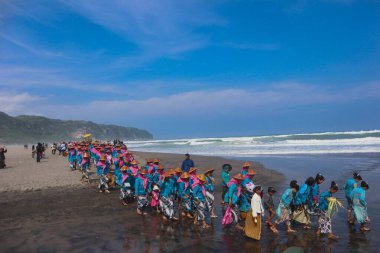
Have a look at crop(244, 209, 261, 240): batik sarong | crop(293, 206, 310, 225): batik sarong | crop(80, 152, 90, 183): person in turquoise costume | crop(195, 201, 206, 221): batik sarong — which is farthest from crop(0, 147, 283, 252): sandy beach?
crop(293, 206, 310, 225): batik sarong

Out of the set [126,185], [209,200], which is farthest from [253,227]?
[126,185]

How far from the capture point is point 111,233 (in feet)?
34.8

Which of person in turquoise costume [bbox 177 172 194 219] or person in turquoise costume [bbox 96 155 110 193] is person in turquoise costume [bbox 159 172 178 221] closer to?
person in turquoise costume [bbox 177 172 194 219]

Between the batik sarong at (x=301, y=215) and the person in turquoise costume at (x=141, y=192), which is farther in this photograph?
the person in turquoise costume at (x=141, y=192)

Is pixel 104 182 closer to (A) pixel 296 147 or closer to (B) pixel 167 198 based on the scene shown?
(B) pixel 167 198

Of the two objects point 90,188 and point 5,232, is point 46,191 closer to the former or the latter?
point 90,188

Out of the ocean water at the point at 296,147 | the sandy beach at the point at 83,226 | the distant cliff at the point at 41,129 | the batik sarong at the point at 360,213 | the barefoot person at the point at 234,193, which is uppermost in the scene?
the distant cliff at the point at 41,129

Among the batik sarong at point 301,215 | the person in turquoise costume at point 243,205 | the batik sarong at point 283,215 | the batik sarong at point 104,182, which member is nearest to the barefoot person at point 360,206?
the batik sarong at point 301,215

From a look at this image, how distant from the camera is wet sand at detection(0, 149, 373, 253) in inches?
361

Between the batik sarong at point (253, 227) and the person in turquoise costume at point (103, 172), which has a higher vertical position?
the person in turquoise costume at point (103, 172)

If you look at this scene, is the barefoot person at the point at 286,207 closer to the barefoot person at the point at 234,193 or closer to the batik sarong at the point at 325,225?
the batik sarong at the point at 325,225

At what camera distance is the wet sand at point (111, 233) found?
916cm

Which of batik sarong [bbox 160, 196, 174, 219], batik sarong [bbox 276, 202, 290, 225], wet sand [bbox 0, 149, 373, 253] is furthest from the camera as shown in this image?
batik sarong [bbox 160, 196, 174, 219]

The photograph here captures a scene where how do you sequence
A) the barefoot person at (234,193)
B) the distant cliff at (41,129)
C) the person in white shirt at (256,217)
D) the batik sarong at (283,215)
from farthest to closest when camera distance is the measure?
the distant cliff at (41,129)
the barefoot person at (234,193)
the batik sarong at (283,215)
the person in white shirt at (256,217)
